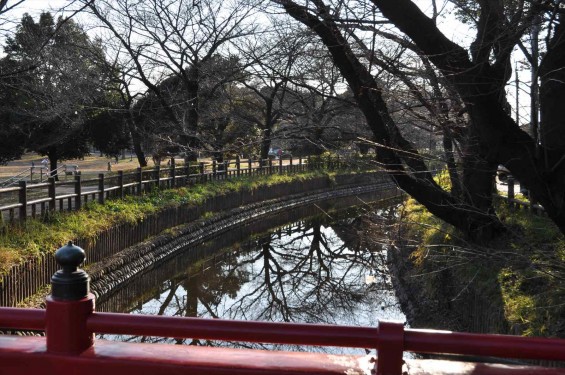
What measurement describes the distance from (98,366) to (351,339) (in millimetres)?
1114

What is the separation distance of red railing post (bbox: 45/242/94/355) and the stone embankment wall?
20.7ft

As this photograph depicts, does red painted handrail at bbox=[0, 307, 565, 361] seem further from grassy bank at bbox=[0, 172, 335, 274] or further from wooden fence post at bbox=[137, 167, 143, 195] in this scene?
wooden fence post at bbox=[137, 167, 143, 195]

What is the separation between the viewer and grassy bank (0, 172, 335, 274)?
29.9 ft

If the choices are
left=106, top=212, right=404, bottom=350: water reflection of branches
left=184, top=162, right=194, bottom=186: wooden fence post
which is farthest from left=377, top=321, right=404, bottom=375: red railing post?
left=184, top=162, right=194, bottom=186: wooden fence post

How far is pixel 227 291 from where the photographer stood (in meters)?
13.6

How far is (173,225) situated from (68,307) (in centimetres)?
1495

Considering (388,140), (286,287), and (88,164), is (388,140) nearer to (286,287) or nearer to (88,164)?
(286,287)

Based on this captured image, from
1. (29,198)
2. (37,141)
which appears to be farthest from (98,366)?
(37,141)

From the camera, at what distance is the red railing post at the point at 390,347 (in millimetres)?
2223

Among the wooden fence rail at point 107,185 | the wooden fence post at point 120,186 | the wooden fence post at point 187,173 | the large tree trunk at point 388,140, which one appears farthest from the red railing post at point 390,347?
the wooden fence post at point 187,173

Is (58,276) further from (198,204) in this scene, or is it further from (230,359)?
(198,204)

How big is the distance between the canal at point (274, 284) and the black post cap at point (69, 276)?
5.17 meters

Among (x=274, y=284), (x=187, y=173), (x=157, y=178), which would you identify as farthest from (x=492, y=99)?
(x=187, y=173)

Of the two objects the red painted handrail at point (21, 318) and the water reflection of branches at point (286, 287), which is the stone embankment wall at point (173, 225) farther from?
the red painted handrail at point (21, 318)
